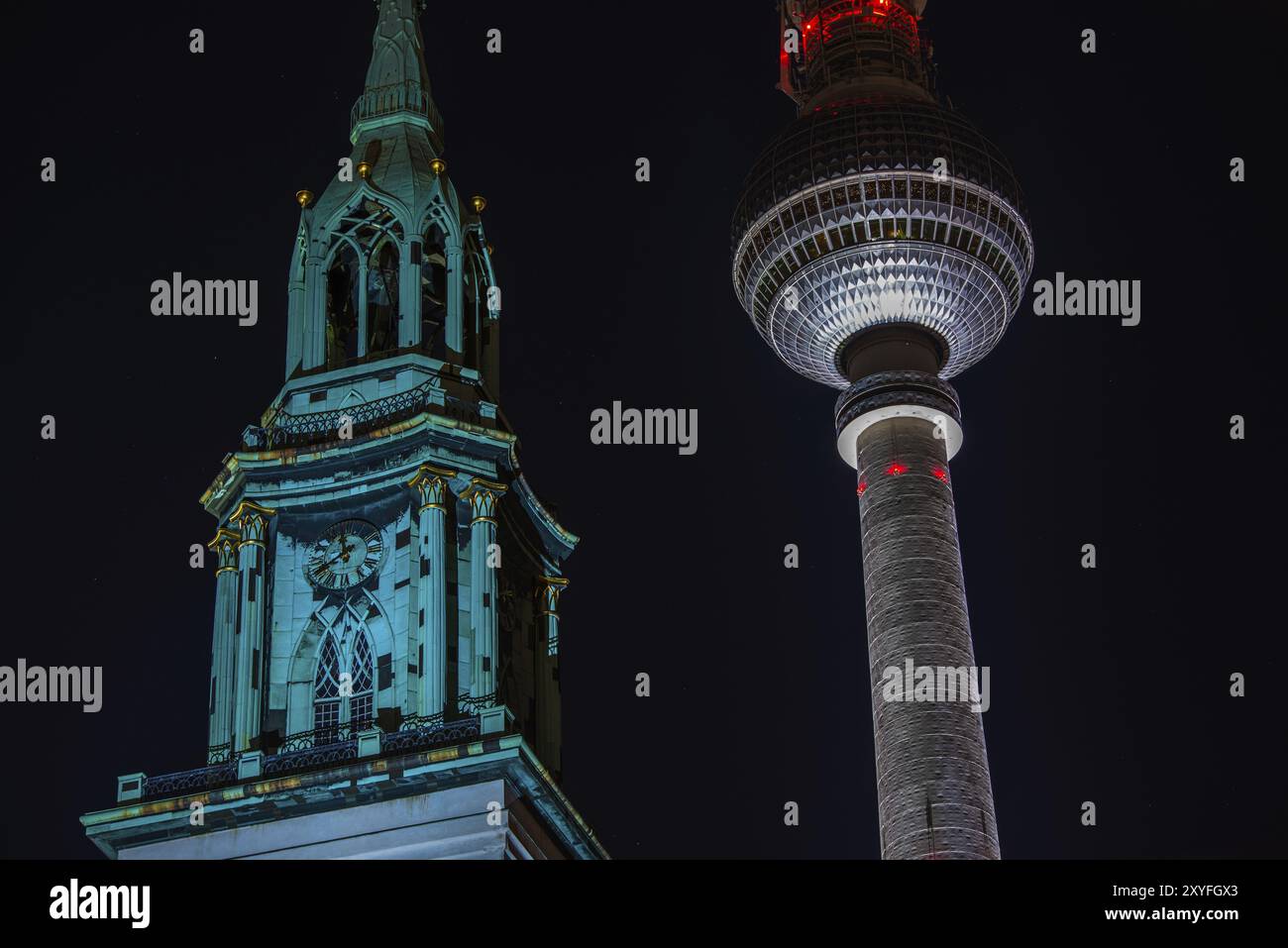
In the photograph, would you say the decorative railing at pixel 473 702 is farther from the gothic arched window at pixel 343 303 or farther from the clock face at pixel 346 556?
the gothic arched window at pixel 343 303

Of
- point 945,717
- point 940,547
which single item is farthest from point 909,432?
point 945,717

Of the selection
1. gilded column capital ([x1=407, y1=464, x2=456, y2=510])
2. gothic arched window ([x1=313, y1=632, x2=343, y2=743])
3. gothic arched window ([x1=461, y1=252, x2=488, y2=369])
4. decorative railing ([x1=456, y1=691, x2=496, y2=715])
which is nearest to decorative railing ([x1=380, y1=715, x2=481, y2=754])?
decorative railing ([x1=456, y1=691, x2=496, y2=715])

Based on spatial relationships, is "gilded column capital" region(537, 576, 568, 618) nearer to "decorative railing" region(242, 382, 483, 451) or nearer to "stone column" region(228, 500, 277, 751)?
"decorative railing" region(242, 382, 483, 451)

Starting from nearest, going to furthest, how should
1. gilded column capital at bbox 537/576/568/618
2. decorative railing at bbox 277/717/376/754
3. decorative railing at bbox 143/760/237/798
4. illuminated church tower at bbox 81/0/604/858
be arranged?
illuminated church tower at bbox 81/0/604/858
decorative railing at bbox 143/760/237/798
decorative railing at bbox 277/717/376/754
gilded column capital at bbox 537/576/568/618

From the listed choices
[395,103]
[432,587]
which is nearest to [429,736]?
[432,587]

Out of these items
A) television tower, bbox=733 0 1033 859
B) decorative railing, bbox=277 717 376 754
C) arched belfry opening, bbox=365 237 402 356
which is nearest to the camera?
decorative railing, bbox=277 717 376 754
